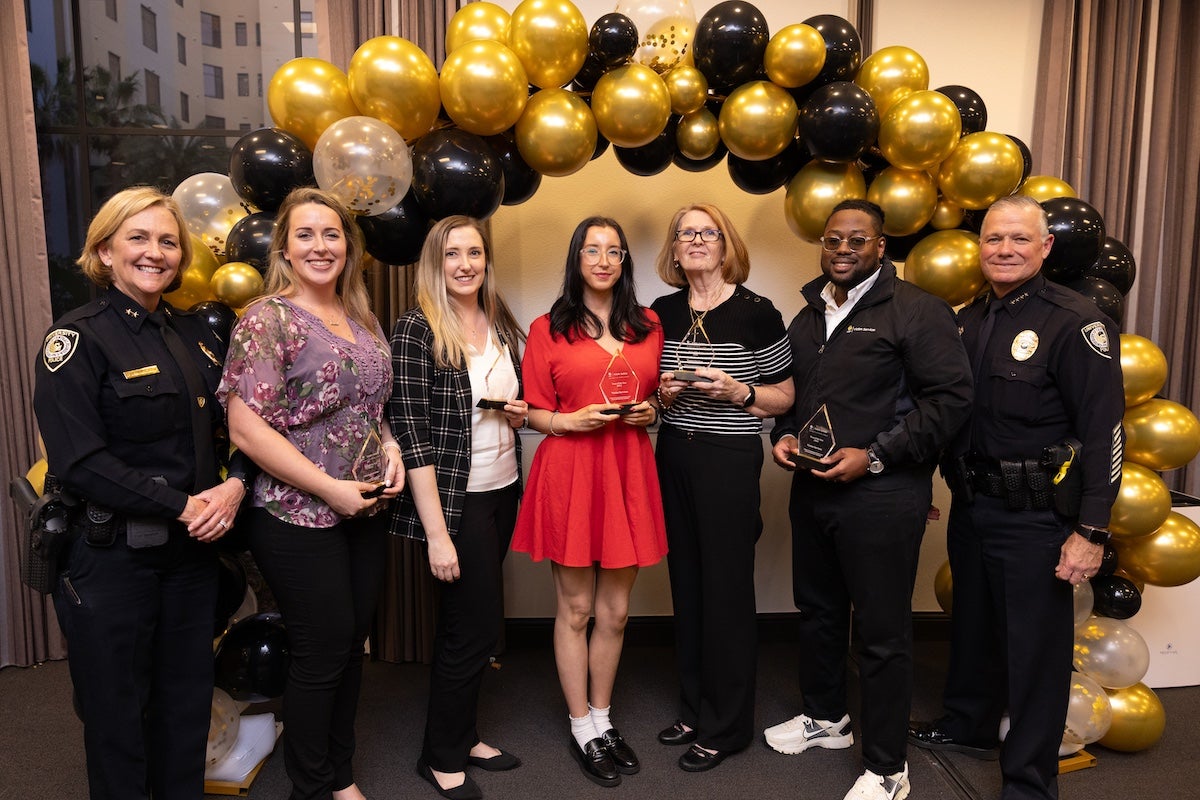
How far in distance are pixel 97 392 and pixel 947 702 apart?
2844 mm

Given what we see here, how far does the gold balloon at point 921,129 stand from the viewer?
246 cm

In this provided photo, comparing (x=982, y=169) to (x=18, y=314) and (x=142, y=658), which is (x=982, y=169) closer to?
(x=142, y=658)

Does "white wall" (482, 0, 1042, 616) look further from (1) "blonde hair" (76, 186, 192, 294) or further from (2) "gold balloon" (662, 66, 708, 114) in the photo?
(1) "blonde hair" (76, 186, 192, 294)

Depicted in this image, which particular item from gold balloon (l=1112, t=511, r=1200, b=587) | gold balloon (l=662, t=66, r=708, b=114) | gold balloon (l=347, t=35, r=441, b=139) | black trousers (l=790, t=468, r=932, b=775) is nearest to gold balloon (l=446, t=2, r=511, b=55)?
gold balloon (l=347, t=35, r=441, b=139)

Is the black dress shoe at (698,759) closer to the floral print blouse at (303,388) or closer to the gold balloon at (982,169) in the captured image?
the floral print blouse at (303,388)

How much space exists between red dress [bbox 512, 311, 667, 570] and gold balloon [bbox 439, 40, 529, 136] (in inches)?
26.2

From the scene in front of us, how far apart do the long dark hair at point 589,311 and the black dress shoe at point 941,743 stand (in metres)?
1.74

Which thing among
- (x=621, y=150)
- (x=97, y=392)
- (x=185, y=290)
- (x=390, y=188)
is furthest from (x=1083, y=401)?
(x=185, y=290)

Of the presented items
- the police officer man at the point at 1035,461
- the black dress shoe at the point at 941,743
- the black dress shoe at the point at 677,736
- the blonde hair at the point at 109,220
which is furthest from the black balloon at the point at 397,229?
the black dress shoe at the point at 941,743

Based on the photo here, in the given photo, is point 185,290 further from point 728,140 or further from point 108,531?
point 728,140

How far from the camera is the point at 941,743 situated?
2.69m

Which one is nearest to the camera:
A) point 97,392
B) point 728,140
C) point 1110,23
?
point 97,392

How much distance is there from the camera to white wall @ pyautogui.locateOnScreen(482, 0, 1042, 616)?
339 centimetres

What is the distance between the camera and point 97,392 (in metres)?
1.79
